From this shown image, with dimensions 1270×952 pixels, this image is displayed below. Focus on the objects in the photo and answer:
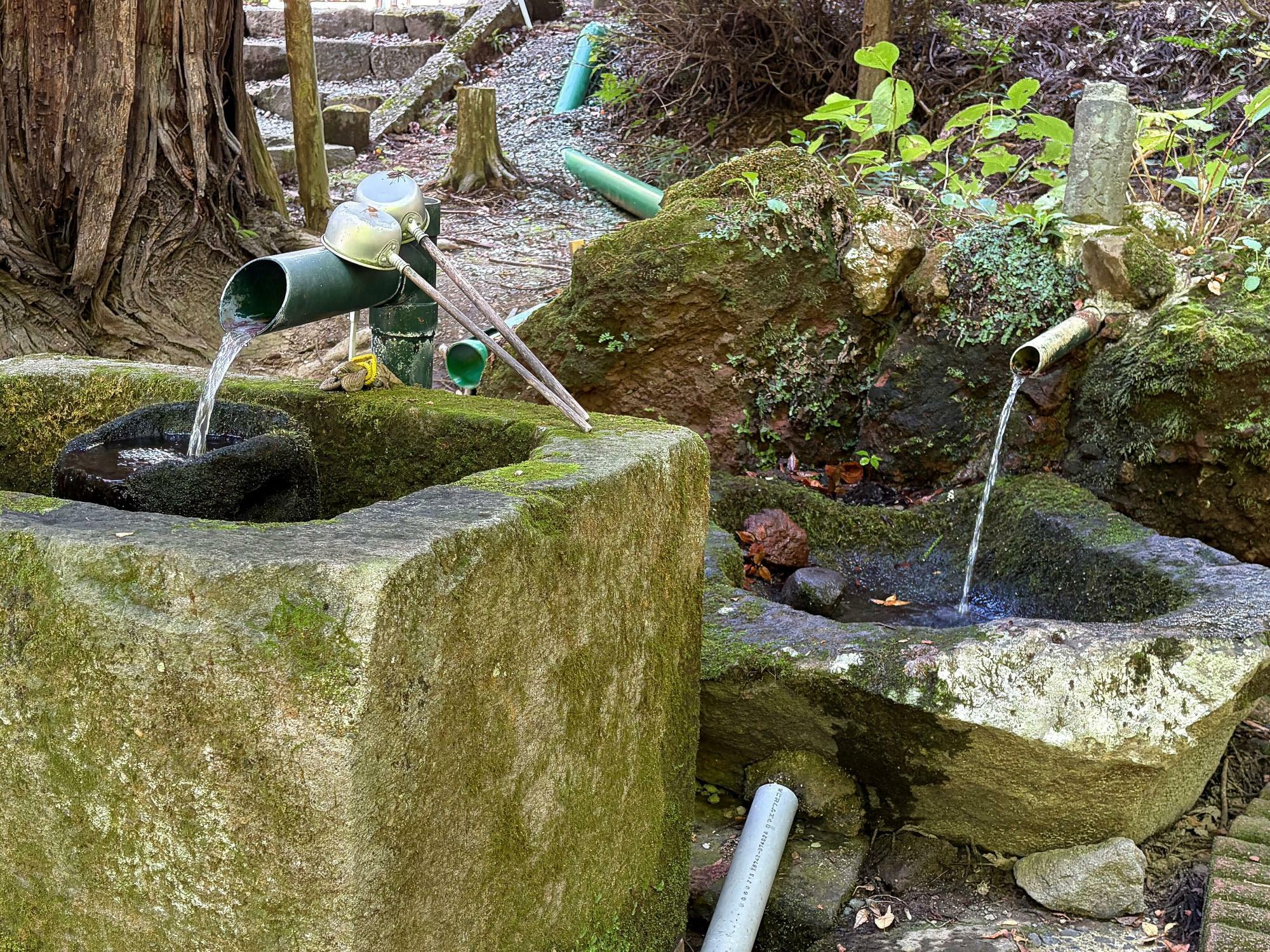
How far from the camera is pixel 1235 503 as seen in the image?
155 inches

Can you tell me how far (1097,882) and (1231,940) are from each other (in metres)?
0.32

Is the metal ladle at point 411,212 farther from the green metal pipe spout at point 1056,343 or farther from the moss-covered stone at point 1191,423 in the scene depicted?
the moss-covered stone at point 1191,423

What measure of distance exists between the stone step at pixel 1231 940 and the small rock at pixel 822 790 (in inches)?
32.3

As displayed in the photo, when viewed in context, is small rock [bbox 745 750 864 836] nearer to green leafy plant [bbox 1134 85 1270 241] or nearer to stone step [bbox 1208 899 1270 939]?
stone step [bbox 1208 899 1270 939]

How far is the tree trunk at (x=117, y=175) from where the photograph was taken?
4.80 m

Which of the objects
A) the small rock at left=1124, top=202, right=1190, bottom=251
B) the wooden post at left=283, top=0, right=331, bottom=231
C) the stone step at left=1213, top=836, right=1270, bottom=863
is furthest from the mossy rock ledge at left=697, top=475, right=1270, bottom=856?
the wooden post at left=283, top=0, right=331, bottom=231

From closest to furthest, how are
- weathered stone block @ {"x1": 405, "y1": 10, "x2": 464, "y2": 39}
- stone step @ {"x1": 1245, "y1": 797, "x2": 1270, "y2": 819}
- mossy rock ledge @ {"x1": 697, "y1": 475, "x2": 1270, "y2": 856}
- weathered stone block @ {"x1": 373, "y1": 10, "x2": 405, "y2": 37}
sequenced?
mossy rock ledge @ {"x1": 697, "y1": 475, "x2": 1270, "y2": 856}
stone step @ {"x1": 1245, "y1": 797, "x2": 1270, "y2": 819}
weathered stone block @ {"x1": 405, "y1": 10, "x2": 464, "y2": 39}
weathered stone block @ {"x1": 373, "y1": 10, "x2": 405, "y2": 37}

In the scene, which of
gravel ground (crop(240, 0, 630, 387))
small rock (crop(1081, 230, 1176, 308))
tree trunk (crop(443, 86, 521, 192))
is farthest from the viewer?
tree trunk (crop(443, 86, 521, 192))

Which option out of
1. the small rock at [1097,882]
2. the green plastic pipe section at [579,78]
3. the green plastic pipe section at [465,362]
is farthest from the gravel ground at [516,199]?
the small rock at [1097,882]

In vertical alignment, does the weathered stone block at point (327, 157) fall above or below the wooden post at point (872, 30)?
below

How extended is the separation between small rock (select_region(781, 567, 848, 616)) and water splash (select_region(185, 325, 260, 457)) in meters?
2.07

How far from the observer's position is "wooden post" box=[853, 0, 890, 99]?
7.46 meters

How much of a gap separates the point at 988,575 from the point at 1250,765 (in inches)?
40.5

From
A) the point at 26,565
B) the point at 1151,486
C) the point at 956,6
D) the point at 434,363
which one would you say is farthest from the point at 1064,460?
the point at 956,6
